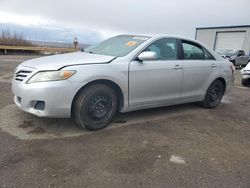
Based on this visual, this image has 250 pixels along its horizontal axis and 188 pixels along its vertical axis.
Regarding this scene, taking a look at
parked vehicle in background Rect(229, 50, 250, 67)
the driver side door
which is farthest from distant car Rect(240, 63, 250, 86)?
parked vehicle in background Rect(229, 50, 250, 67)

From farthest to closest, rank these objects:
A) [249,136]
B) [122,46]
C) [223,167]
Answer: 1. [122,46]
2. [249,136]
3. [223,167]

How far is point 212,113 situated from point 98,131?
272 centimetres

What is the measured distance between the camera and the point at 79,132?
3.87 metres

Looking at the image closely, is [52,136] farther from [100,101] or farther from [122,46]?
[122,46]

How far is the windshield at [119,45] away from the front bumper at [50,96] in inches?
44.1

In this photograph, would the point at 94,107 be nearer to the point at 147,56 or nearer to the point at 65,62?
the point at 65,62

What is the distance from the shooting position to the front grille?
12.3 ft

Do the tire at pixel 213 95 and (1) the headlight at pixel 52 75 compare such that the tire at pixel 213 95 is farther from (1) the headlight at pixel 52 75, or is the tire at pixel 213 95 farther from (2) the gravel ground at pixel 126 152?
(1) the headlight at pixel 52 75

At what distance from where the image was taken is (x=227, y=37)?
2862 centimetres

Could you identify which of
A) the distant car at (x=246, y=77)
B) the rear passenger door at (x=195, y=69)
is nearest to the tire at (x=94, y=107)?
the rear passenger door at (x=195, y=69)

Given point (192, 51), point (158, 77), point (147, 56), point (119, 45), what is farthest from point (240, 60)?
point (147, 56)

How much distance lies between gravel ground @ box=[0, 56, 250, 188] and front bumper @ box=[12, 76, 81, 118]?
351 millimetres

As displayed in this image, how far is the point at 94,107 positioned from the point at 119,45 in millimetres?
1362

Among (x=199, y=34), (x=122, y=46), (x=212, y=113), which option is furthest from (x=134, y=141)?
(x=199, y=34)
